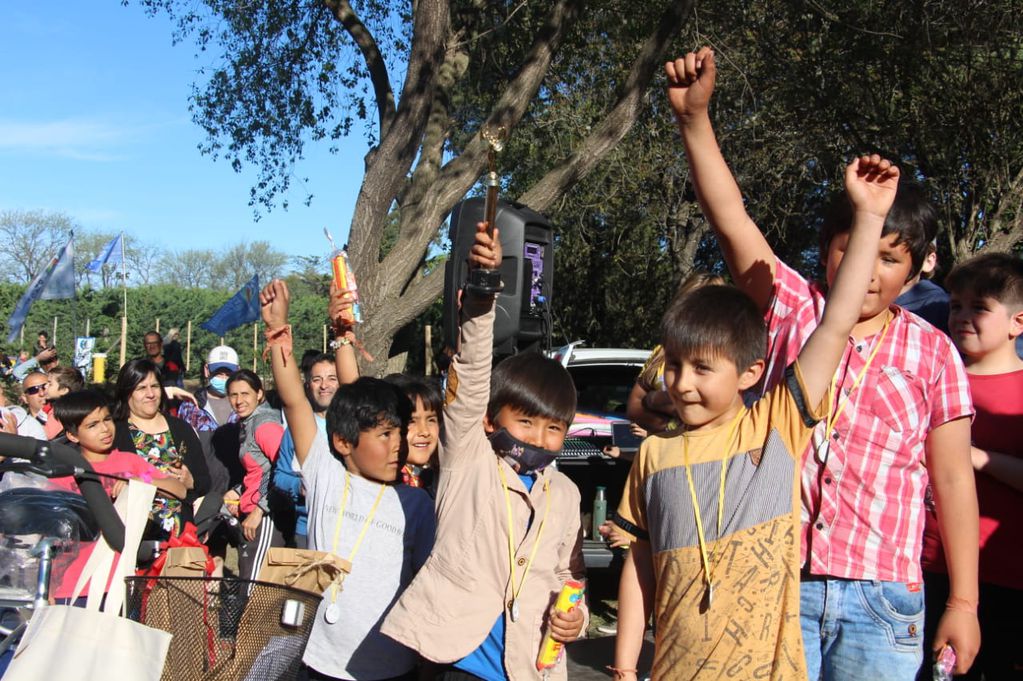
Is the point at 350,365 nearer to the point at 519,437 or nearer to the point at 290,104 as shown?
the point at 519,437

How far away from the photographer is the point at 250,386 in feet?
26.1

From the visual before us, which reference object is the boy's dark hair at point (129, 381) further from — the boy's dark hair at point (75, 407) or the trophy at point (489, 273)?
the trophy at point (489, 273)

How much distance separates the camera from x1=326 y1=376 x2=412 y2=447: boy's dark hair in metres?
3.63

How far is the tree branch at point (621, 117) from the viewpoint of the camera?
10359mm

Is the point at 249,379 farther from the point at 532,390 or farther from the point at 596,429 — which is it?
the point at 532,390

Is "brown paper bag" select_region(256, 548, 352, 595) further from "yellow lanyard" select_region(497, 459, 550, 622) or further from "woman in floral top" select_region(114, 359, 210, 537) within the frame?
"woman in floral top" select_region(114, 359, 210, 537)

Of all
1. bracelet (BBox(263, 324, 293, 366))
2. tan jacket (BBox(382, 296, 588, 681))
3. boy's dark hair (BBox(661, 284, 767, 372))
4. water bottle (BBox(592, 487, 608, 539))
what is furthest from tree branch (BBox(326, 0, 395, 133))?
boy's dark hair (BBox(661, 284, 767, 372))

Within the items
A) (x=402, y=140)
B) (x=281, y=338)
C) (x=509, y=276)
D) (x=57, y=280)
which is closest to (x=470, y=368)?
(x=281, y=338)

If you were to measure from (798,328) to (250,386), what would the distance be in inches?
239

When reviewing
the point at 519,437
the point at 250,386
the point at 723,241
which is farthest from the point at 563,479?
the point at 250,386

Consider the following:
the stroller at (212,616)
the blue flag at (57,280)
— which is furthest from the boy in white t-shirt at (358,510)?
the blue flag at (57,280)

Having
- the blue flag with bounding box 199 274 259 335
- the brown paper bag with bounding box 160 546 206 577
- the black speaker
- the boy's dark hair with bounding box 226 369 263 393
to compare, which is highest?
the blue flag with bounding box 199 274 259 335

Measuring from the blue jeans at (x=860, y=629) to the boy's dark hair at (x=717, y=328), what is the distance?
1.86 feet

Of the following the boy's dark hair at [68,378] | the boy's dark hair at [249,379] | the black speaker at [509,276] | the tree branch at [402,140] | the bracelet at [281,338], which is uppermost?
the tree branch at [402,140]
